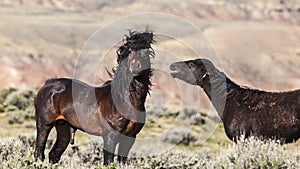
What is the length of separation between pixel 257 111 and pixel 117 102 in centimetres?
248

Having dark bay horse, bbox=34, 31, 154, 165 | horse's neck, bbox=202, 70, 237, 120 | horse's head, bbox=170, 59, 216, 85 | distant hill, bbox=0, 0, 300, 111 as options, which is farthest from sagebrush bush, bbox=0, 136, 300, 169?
distant hill, bbox=0, 0, 300, 111

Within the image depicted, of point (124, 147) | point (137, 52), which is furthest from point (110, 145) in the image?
point (137, 52)

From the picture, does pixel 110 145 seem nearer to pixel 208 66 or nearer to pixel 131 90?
pixel 131 90

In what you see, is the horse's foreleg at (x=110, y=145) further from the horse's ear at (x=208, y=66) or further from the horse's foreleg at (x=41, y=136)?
the horse's ear at (x=208, y=66)

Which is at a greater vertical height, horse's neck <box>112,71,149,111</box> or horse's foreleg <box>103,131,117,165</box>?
horse's neck <box>112,71,149,111</box>

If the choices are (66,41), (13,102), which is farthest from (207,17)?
(13,102)

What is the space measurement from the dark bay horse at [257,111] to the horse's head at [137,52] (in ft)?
6.49

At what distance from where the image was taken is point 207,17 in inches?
4710

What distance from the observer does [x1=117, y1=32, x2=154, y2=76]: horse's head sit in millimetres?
9977

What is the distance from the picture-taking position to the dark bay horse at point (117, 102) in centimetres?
1003

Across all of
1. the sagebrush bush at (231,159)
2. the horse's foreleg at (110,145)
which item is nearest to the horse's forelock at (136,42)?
the horse's foreleg at (110,145)

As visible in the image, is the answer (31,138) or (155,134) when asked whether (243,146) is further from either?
(155,134)

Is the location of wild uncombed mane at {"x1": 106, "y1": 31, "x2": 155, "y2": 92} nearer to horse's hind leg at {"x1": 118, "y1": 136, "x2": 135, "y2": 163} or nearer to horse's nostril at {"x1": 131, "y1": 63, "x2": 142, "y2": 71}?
horse's nostril at {"x1": 131, "y1": 63, "x2": 142, "y2": 71}

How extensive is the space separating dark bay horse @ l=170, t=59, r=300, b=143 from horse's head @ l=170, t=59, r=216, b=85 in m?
0.34
